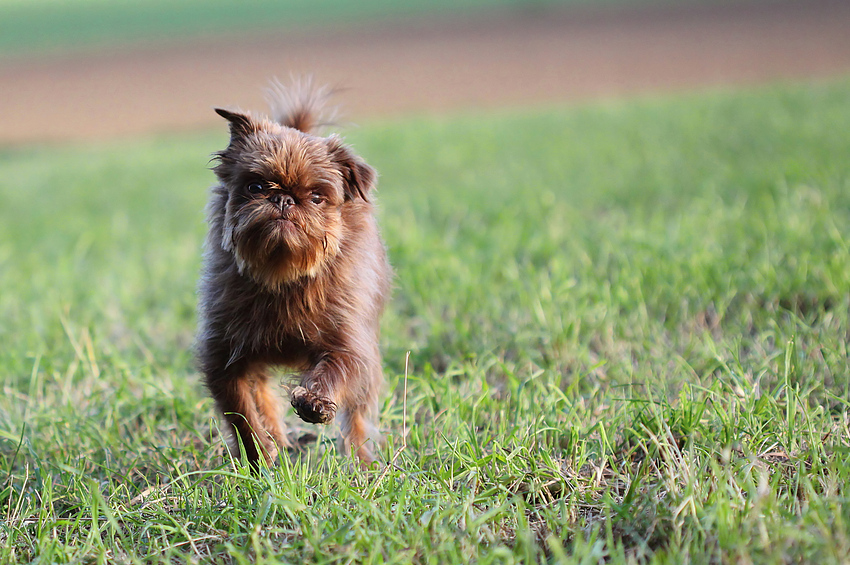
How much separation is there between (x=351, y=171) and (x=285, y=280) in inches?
19.5

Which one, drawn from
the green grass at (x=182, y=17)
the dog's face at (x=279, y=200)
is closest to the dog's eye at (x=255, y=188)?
→ the dog's face at (x=279, y=200)

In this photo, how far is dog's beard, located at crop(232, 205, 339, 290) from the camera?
96.4 inches

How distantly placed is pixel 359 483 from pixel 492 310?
205 centimetres

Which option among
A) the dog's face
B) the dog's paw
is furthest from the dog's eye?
the dog's paw

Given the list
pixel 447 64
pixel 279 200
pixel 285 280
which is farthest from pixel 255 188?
pixel 447 64

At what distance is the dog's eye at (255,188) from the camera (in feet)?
8.29

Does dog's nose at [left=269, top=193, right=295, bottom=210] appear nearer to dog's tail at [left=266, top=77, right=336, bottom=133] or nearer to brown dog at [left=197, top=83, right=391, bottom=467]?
brown dog at [left=197, top=83, right=391, bottom=467]

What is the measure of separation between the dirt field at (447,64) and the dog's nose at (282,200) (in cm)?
→ 1664

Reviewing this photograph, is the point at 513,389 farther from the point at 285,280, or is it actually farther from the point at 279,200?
the point at 279,200

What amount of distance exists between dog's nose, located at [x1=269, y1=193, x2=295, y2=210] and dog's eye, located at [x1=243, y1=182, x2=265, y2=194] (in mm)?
66

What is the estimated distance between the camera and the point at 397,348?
13.5 feet

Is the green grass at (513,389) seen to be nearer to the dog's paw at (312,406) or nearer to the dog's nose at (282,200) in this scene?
the dog's paw at (312,406)

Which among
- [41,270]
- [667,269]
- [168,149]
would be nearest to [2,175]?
[168,149]

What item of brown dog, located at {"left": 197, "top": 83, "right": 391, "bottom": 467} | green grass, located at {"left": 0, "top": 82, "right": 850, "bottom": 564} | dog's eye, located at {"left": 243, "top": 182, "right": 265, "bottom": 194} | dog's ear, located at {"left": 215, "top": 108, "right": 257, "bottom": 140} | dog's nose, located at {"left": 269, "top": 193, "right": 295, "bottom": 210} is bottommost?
green grass, located at {"left": 0, "top": 82, "right": 850, "bottom": 564}
